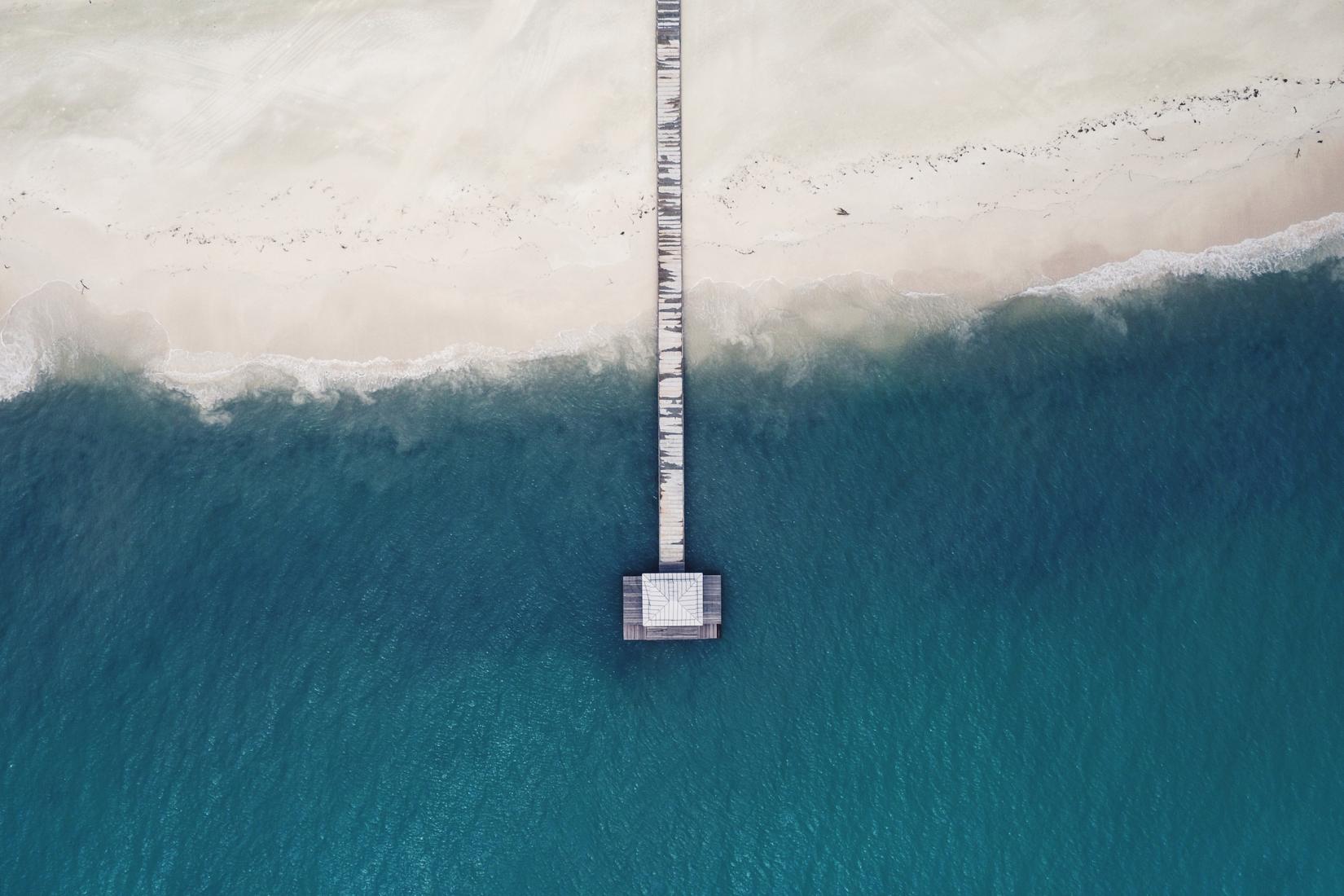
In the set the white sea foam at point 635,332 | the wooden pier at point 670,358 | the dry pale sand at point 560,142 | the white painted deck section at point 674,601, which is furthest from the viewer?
the white sea foam at point 635,332

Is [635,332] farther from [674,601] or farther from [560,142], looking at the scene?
[674,601]

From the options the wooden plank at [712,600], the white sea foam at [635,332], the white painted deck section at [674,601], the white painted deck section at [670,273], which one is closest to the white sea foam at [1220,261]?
the white sea foam at [635,332]

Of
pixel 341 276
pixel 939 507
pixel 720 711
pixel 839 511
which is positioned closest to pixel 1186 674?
pixel 939 507

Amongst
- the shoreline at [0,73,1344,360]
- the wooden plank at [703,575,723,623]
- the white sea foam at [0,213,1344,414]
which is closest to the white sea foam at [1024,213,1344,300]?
the white sea foam at [0,213,1344,414]

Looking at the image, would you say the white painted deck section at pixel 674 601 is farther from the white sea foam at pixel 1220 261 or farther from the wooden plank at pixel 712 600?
the white sea foam at pixel 1220 261

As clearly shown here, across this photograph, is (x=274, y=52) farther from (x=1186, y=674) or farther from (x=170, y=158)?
(x=1186, y=674)

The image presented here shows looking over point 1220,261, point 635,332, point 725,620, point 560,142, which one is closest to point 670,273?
point 635,332
